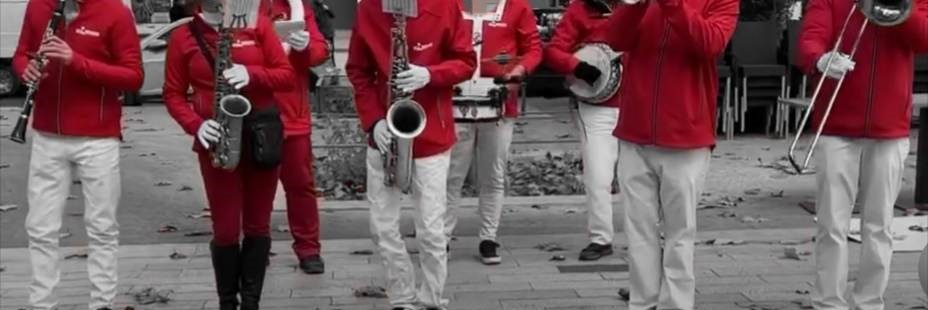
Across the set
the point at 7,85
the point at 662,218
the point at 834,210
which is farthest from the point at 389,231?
the point at 7,85

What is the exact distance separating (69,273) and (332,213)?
2.38 meters

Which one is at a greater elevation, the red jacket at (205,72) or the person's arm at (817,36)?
the person's arm at (817,36)

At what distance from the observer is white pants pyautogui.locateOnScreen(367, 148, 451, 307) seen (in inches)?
255

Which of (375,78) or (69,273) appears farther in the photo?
(69,273)

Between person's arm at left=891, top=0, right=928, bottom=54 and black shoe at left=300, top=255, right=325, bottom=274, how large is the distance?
361 centimetres

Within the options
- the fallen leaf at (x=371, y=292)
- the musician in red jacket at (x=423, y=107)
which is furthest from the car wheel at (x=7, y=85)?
the musician in red jacket at (x=423, y=107)

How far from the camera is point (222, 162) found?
20.1ft

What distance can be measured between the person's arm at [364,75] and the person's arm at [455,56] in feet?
1.03

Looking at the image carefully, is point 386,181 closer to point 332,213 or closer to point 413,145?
point 413,145

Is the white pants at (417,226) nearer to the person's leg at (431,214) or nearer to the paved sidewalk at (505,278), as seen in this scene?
the person's leg at (431,214)

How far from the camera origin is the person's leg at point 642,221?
5918mm

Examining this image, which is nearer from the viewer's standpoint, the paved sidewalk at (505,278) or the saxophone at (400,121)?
the saxophone at (400,121)

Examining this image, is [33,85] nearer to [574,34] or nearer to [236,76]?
[236,76]

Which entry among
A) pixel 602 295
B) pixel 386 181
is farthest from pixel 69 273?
pixel 602 295
